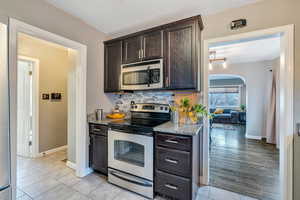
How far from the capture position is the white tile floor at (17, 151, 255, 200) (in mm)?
1841

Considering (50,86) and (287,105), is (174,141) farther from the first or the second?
(50,86)

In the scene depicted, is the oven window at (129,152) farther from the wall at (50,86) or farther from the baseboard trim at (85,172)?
the wall at (50,86)

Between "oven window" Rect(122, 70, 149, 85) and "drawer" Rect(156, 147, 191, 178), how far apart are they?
1.08 meters

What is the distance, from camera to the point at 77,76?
2.32 metres

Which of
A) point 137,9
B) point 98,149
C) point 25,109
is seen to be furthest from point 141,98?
point 25,109

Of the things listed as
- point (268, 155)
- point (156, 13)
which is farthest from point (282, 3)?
point (268, 155)

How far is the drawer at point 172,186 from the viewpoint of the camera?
5.22 ft

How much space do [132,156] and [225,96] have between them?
8599 mm

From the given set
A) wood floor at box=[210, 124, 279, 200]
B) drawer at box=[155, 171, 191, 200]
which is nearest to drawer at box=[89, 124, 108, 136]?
drawer at box=[155, 171, 191, 200]

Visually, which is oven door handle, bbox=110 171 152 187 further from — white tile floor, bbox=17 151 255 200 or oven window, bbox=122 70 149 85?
oven window, bbox=122 70 149 85

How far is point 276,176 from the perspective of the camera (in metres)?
2.33

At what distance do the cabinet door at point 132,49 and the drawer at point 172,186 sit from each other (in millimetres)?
1812

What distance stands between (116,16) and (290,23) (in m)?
2.38

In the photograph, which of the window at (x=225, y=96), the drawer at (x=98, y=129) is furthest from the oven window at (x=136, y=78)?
the window at (x=225, y=96)
